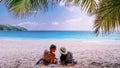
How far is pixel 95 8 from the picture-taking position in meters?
4.23

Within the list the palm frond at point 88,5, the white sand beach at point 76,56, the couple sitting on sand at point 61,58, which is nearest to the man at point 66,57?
the couple sitting on sand at point 61,58

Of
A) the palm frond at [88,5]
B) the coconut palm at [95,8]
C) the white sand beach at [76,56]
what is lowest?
the white sand beach at [76,56]

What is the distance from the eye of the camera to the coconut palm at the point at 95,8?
331 centimetres

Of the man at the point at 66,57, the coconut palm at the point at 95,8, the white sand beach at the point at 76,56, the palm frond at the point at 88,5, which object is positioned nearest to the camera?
the coconut palm at the point at 95,8

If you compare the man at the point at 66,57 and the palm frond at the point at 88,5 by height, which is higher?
the palm frond at the point at 88,5

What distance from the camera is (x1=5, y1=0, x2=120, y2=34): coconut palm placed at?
331 centimetres

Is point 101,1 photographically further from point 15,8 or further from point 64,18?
point 64,18

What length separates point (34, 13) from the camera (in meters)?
3.51

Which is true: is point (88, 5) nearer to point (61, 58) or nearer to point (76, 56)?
point (61, 58)

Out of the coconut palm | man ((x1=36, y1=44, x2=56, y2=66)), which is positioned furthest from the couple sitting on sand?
the coconut palm

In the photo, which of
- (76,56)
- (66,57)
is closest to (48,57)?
(66,57)

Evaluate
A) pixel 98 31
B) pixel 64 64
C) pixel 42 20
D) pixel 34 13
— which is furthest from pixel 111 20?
pixel 42 20

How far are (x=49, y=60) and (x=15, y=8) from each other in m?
3.10

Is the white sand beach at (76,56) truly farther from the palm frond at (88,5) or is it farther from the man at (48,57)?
the palm frond at (88,5)
